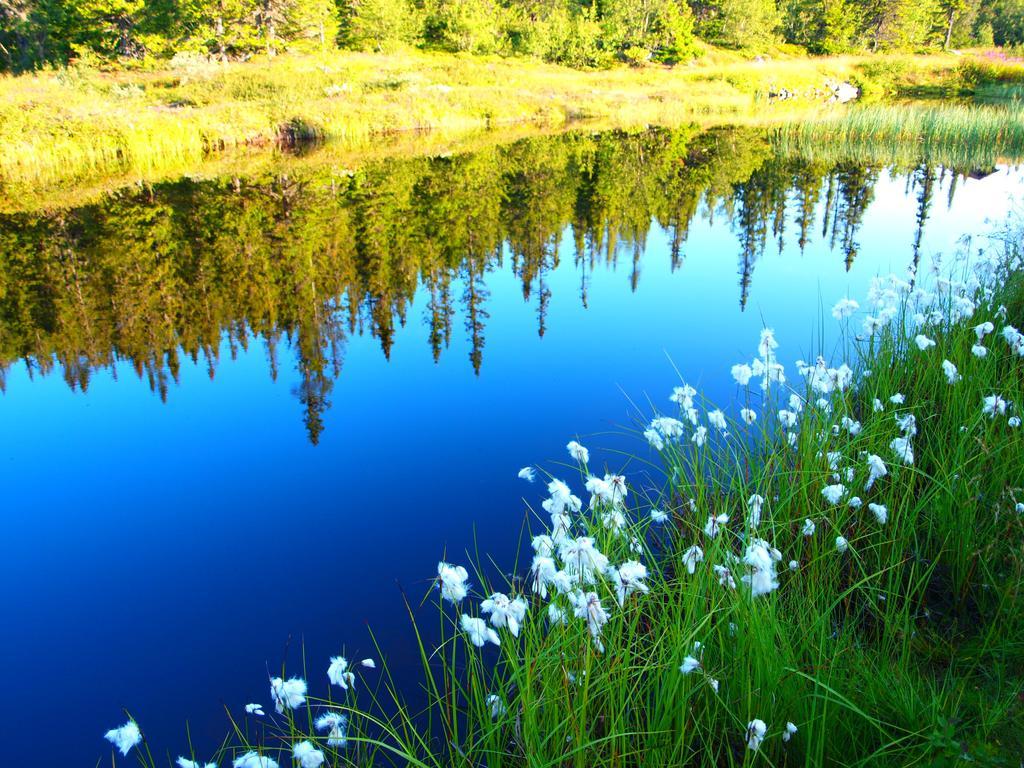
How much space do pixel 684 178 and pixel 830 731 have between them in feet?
62.3

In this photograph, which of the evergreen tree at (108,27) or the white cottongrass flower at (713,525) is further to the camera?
the evergreen tree at (108,27)

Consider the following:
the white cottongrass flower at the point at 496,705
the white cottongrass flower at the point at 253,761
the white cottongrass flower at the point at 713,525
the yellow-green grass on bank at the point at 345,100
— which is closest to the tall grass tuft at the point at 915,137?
the yellow-green grass on bank at the point at 345,100

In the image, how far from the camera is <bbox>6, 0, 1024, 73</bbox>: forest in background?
40.9m

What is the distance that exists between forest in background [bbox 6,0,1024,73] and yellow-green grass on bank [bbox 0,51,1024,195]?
3.54 m

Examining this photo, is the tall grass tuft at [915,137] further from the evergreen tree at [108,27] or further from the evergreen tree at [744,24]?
the evergreen tree at [744,24]

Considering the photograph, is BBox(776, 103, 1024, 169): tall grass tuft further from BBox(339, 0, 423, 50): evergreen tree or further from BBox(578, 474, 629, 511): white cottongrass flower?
BBox(339, 0, 423, 50): evergreen tree

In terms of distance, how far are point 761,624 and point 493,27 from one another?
57305 millimetres

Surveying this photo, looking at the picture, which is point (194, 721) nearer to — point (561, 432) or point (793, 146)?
point (561, 432)

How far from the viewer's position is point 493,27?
173 feet

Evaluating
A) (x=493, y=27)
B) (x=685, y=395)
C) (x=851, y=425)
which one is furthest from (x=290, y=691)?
(x=493, y=27)

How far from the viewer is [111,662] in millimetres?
4340

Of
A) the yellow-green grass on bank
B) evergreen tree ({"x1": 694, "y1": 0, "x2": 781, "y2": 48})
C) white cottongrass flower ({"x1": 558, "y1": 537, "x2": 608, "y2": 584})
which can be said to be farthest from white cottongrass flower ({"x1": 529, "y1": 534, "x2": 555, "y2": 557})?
evergreen tree ({"x1": 694, "y1": 0, "x2": 781, "y2": 48})

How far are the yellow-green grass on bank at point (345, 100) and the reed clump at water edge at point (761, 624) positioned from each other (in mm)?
18302

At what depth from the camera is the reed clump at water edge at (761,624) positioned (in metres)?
2.52
